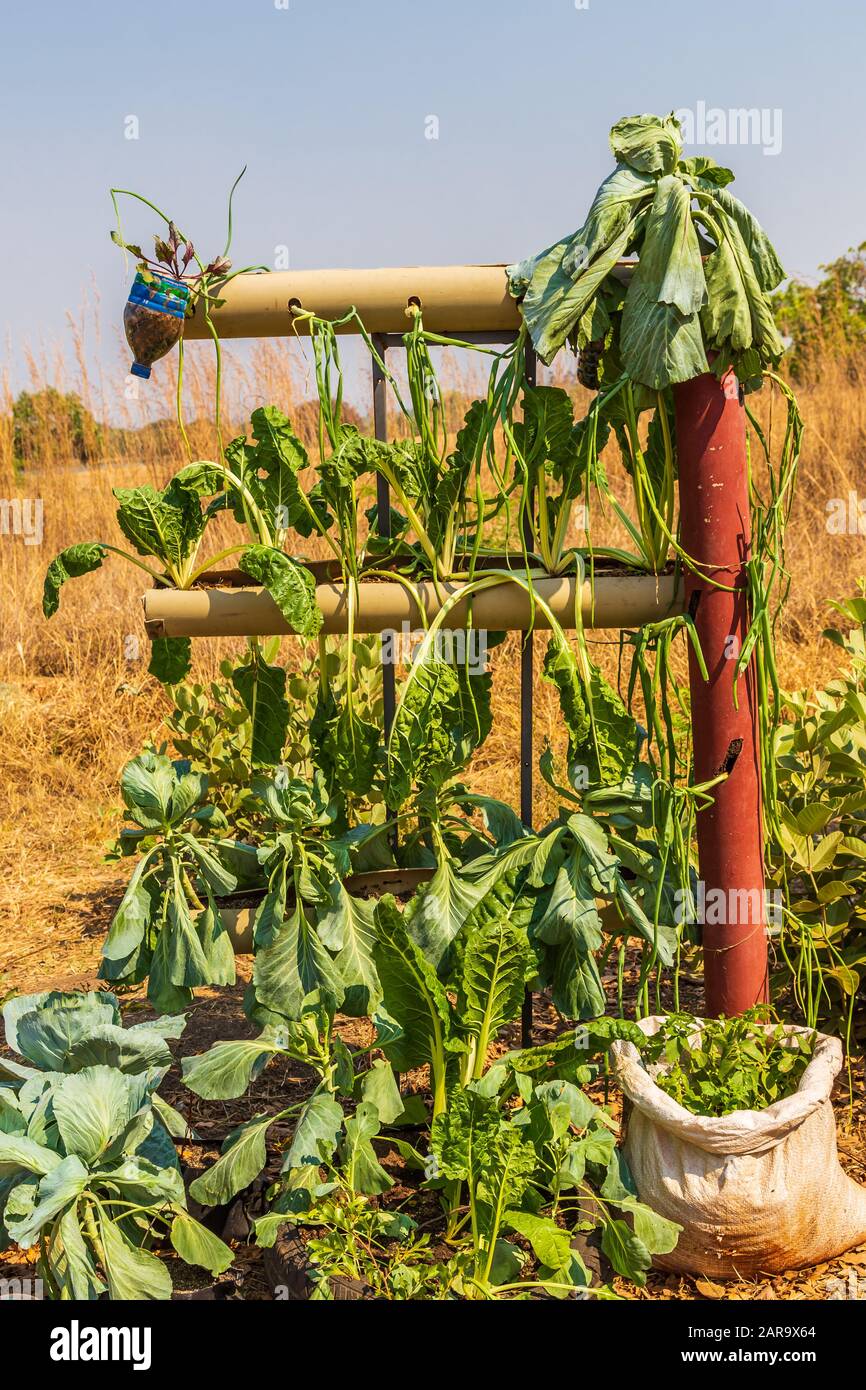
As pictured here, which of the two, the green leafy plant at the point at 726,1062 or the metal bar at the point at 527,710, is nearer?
the green leafy plant at the point at 726,1062

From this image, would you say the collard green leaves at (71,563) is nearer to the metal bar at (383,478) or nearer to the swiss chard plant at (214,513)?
the swiss chard plant at (214,513)

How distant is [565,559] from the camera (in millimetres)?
2057

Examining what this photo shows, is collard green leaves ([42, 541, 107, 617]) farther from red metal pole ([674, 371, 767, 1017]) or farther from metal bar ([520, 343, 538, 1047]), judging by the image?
red metal pole ([674, 371, 767, 1017])

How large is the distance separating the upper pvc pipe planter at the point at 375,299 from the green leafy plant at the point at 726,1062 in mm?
1234

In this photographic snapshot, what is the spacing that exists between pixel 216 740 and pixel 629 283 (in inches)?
80.8

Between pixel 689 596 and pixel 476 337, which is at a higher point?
pixel 476 337

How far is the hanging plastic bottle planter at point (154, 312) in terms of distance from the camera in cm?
199

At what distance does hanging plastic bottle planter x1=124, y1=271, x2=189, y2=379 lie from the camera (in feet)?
6.53

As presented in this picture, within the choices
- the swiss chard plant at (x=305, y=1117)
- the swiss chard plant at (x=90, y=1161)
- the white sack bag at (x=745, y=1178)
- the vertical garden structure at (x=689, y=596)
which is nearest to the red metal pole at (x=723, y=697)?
the vertical garden structure at (x=689, y=596)

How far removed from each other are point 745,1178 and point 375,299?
61.1 inches

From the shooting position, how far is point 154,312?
2.00 metres

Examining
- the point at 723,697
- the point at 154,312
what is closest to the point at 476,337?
the point at 154,312

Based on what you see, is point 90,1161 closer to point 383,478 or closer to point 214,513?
point 214,513
